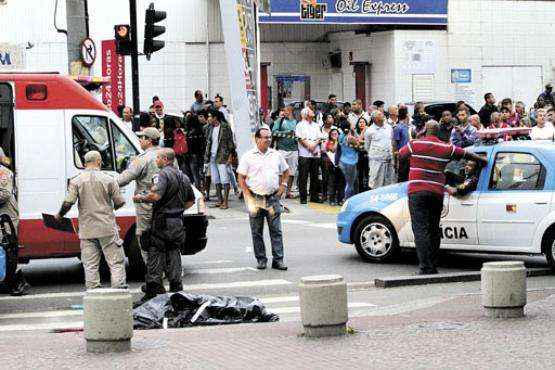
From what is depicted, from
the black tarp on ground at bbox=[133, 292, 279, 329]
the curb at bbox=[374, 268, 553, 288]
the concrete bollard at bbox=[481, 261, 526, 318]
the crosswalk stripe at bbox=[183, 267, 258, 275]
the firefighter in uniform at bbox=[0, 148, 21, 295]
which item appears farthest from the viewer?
the crosswalk stripe at bbox=[183, 267, 258, 275]

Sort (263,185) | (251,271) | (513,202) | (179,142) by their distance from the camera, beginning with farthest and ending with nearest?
(179,142) → (251,271) → (263,185) → (513,202)

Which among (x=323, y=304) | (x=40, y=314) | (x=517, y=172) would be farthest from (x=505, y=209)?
(x=40, y=314)

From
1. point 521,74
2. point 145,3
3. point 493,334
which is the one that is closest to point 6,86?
point 493,334

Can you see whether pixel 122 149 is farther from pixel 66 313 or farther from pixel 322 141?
pixel 322 141

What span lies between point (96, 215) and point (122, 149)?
2.37 metres

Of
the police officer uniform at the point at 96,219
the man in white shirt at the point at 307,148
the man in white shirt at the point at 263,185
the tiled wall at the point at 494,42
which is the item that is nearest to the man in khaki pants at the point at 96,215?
the police officer uniform at the point at 96,219

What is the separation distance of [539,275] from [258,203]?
368 centimetres

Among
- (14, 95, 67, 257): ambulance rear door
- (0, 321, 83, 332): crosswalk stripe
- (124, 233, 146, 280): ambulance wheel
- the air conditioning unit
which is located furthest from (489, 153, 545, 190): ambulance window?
the air conditioning unit

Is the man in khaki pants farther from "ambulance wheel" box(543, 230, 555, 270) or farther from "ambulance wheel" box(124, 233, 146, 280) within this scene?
"ambulance wheel" box(543, 230, 555, 270)

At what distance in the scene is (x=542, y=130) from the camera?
75.8ft

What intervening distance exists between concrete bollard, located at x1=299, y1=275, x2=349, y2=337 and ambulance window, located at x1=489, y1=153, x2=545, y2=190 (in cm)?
544

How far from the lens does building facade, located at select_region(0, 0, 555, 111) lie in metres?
32.6

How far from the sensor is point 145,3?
3319 cm

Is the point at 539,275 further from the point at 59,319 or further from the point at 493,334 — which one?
the point at 59,319
